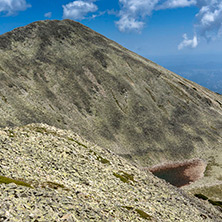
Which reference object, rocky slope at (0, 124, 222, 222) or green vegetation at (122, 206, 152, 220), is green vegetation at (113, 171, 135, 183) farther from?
green vegetation at (122, 206, 152, 220)

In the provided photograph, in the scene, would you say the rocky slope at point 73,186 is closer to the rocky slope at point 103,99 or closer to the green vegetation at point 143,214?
the green vegetation at point 143,214

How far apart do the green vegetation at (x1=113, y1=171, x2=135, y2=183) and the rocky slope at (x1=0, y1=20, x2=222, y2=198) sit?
48.8m

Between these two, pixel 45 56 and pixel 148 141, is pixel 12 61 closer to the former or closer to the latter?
pixel 45 56

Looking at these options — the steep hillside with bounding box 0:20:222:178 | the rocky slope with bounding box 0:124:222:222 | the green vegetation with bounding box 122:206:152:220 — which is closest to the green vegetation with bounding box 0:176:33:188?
the rocky slope with bounding box 0:124:222:222

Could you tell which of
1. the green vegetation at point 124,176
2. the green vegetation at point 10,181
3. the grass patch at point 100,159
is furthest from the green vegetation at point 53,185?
the grass patch at point 100,159

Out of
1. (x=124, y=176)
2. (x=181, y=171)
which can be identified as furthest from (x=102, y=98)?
(x=124, y=176)

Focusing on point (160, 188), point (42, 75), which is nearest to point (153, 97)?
point (42, 75)

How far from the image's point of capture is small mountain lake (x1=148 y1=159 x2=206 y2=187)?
8750 centimetres

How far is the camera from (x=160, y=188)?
49.0 metres

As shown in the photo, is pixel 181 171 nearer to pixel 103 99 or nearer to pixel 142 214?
pixel 103 99

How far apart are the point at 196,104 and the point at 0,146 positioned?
12624 centimetres

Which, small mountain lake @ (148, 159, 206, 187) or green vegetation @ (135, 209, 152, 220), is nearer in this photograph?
green vegetation @ (135, 209, 152, 220)

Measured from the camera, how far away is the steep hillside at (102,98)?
9931cm

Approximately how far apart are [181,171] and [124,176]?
56.0m
